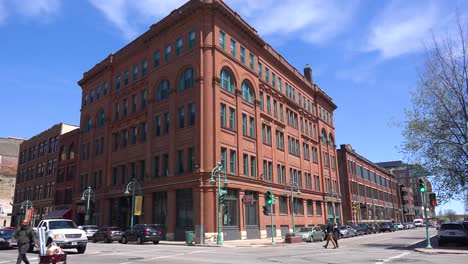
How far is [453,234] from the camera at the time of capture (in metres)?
26.9

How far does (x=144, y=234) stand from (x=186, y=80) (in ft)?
51.6

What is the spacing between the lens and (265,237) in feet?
132

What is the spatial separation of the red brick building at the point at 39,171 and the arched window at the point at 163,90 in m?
31.0

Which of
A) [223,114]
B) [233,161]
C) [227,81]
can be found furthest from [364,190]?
[223,114]

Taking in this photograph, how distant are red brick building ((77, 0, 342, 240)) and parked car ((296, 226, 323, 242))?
3.88m

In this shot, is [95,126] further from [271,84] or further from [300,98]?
[300,98]

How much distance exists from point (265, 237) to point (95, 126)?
28414 mm

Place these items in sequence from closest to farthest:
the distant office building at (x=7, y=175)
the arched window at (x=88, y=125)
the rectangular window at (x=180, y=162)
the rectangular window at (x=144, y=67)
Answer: the rectangular window at (x=180, y=162) < the rectangular window at (x=144, y=67) < the arched window at (x=88, y=125) < the distant office building at (x=7, y=175)

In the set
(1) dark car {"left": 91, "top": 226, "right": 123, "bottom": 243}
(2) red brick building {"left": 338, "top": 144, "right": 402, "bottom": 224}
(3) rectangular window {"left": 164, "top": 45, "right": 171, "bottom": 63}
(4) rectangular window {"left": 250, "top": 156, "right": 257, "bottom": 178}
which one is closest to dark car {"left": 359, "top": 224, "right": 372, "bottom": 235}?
(2) red brick building {"left": 338, "top": 144, "right": 402, "bottom": 224}

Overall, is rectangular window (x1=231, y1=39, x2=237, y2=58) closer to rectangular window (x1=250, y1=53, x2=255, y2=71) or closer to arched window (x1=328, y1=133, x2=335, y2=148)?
rectangular window (x1=250, y1=53, x2=255, y2=71)

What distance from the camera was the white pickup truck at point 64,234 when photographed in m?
20.8

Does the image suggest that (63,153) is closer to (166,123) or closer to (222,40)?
(166,123)

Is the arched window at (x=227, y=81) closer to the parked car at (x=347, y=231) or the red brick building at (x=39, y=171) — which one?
the parked car at (x=347, y=231)

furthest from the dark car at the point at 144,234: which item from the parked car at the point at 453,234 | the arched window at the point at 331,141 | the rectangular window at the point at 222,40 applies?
the arched window at the point at 331,141
